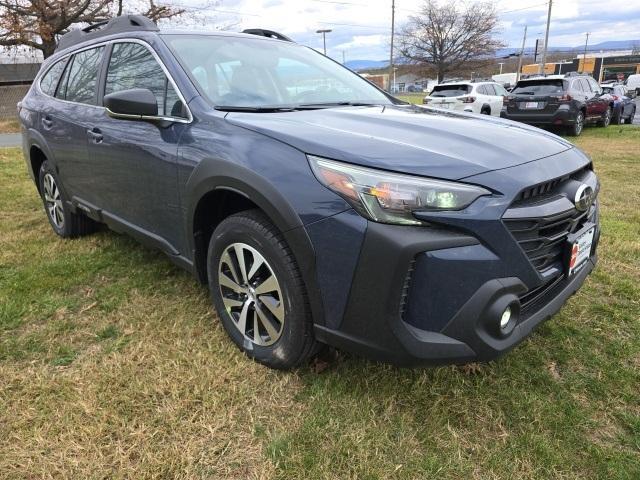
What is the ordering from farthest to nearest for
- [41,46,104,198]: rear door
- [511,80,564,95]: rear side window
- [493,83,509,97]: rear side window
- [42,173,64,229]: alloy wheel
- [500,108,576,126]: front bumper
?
[493,83,509,97]: rear side window, [511,80,564,95]: rear side window, [500,108,576,126]: front bumper, [42,173,64,229]: alloy wheel, [41,46,104,198]: rear door

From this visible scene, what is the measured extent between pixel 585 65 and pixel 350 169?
78.9 metres

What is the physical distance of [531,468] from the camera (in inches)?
75.5

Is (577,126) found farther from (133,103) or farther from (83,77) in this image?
(133,103)

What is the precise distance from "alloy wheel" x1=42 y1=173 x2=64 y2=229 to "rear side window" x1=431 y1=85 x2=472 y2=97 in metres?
12.9

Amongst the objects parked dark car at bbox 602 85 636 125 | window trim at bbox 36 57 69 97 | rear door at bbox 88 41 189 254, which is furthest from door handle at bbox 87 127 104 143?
parked dark car at bbox 602 85 636 125

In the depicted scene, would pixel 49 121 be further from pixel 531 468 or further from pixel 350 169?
pixel 531 468

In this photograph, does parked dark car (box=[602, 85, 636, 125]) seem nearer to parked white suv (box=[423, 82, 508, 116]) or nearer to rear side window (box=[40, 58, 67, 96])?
parked white suv (box=[423, 82, 508, 116])

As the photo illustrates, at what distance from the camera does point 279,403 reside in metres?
2.25

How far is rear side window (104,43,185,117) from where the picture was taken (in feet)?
8.72

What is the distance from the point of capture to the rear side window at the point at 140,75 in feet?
8.72

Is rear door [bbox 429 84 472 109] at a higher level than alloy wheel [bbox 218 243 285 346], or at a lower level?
higher

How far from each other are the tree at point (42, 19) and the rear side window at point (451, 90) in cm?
959

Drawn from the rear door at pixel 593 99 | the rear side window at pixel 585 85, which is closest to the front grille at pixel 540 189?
the rear door at pixel 593 99

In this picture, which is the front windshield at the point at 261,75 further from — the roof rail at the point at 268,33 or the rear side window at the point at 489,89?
the rear side window at the point at 489,89
